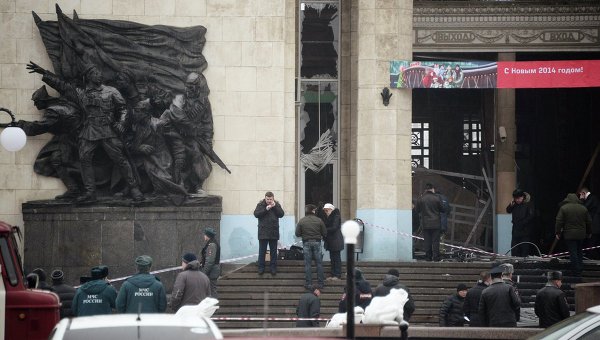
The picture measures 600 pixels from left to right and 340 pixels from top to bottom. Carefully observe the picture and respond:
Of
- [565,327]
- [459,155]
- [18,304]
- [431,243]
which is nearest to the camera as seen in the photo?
[565,327]

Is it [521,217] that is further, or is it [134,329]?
[521,217]

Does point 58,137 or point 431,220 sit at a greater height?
point 58,137

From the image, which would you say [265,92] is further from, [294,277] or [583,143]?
[583,143]

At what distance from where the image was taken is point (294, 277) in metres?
27.7

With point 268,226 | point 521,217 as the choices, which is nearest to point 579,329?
point 268,226

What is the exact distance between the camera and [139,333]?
9.80m

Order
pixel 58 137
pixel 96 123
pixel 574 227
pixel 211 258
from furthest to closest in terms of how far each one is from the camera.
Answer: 1. pixel 58 137
2. pixel 96 123
3. pixel 574 227
4. pixel 211 258

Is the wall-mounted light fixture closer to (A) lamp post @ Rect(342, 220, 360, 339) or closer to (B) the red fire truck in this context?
(B) the red fire truck

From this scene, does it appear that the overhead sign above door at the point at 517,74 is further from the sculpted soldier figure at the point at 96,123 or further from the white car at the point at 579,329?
the white car at the point at 579,329

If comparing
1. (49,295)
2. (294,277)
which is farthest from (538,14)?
(49,295)

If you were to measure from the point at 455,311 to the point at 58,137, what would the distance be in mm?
11664

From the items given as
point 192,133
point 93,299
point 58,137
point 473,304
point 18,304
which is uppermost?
point 192,133

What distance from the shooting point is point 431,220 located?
29.0m

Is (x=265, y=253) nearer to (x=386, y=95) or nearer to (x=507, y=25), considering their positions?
(x=386, y=95)
